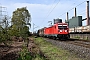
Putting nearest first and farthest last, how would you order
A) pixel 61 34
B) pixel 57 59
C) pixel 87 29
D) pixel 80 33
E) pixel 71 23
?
pixel 57 59, pixel 61 34, pixel 87 29, pixel 80 33, pixel 71 23

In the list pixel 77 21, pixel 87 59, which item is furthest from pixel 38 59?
pixel 77 21

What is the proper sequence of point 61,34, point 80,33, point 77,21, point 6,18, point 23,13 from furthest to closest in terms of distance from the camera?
1. point 23,13
2. point 77,21
3. point 80,33
4. point 61,34
5. point 6,18

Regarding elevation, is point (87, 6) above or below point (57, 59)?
above

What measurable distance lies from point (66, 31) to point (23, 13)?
4610 cm

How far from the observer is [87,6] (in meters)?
62.2

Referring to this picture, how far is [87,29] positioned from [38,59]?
91.9 feet

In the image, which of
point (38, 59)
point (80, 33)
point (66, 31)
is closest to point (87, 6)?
point (80, 33)

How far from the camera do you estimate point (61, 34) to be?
107 feet

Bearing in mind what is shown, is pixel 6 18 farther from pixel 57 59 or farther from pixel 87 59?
pixel 87 59

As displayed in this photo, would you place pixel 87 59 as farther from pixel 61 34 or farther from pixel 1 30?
pixel 61 34

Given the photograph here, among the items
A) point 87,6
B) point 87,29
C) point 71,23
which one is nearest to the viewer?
point 87,29

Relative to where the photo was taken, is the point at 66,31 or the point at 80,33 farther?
the point at 80,33

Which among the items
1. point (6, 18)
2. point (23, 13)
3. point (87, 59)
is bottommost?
point (87, 59)

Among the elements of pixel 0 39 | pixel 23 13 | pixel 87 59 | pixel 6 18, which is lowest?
pixel 87 59
